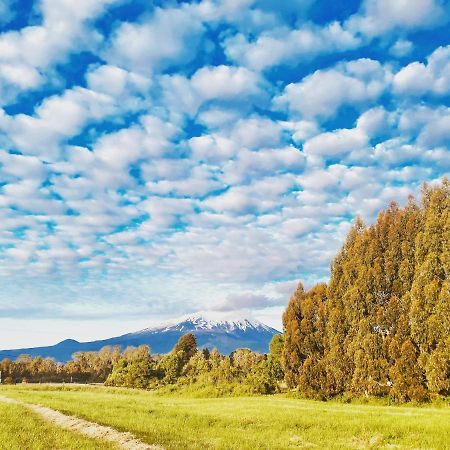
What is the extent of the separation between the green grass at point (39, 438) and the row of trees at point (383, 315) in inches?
993

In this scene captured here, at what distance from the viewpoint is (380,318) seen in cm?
3619

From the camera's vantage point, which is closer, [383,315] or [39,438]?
[39,438]

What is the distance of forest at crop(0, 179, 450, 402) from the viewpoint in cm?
3228

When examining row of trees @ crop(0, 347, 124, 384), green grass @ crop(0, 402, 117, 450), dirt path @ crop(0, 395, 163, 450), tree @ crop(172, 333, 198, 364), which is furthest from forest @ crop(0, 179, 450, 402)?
row of trees @ crop(0, 347, 124, 384)

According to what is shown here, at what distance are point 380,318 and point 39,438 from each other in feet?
95.1

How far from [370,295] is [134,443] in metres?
28.9

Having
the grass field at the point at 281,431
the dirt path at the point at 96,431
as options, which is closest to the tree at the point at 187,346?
the dirt path at the point at 96,431

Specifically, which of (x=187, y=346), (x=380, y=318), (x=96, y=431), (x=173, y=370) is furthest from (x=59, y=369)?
(x=96, y=431)

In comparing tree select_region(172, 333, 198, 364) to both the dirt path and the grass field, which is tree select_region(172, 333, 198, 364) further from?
the grass field

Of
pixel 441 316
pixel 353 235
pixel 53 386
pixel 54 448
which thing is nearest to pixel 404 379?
pixel 441 316

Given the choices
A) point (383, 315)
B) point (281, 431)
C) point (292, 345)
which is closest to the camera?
point (281, 431)

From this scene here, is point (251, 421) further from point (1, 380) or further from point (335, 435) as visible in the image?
point (1, 380)

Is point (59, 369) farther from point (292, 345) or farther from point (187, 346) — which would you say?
point (292, 345)

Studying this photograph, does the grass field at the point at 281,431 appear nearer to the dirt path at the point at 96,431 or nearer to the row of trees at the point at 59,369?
the dirt path at the point at 96,431
